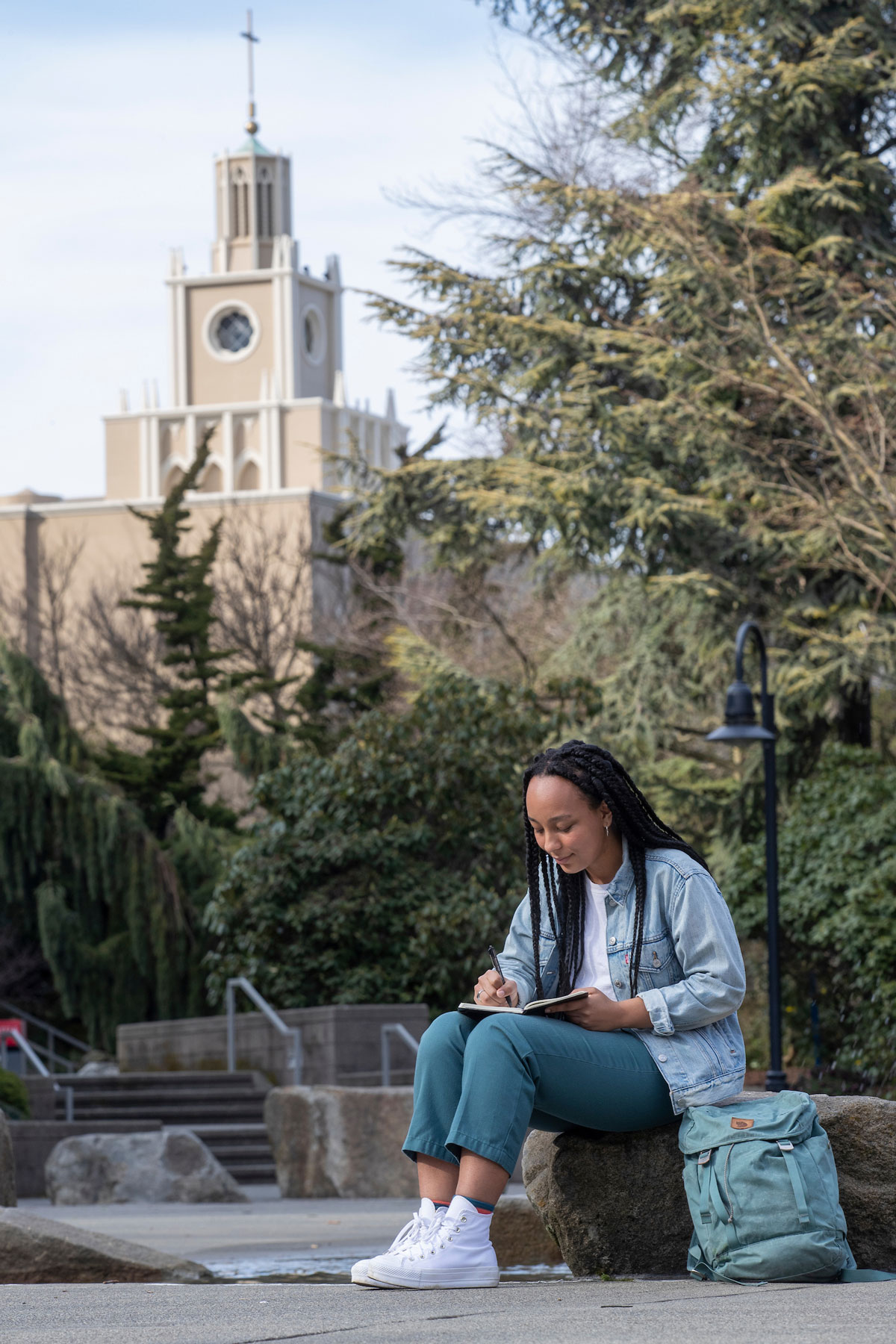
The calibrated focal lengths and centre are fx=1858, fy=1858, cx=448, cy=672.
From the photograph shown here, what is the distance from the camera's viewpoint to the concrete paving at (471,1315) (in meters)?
3.21

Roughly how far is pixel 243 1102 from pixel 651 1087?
12.5 metres

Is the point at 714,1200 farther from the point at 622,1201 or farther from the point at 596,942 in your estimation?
the point at 596,942

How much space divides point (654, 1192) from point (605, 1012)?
1.77 ft

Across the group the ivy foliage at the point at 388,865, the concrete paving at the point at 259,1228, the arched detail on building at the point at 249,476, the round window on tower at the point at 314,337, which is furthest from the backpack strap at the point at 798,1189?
the round window on tower at the point at 314,337

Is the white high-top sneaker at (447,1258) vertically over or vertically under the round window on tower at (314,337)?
Answer: under

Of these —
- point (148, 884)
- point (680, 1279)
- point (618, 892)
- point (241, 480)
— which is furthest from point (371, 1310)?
point (241, 480)

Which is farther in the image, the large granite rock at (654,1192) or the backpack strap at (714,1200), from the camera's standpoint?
the large granite rock at (654,1192)

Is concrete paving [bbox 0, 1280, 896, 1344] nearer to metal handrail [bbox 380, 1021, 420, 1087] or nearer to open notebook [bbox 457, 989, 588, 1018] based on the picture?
open notebook [bbox 457, 989, 588, 1018]

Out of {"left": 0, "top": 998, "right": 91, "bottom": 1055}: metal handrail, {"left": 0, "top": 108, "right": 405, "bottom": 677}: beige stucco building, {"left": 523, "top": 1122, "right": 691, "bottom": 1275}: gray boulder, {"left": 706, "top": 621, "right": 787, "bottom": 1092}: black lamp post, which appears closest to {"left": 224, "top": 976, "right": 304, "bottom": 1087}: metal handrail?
{"left": 706, "top": 621, "right": 787, "bottom": 1092}: black lamp post

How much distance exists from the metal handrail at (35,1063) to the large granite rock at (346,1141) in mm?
3166

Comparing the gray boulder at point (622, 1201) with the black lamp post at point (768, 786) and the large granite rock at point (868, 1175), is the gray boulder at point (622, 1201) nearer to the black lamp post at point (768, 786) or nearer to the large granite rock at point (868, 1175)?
the large granite rock at point (868, 1175)

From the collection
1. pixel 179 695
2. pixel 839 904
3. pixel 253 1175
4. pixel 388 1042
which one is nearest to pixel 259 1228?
pixel 253 1175

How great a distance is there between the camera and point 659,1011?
435 cm

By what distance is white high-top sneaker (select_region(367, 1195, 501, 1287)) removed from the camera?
13.4 ft
